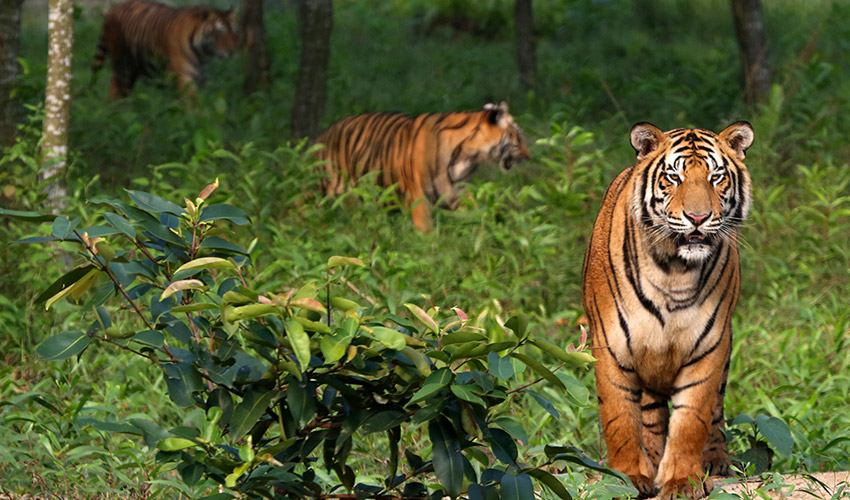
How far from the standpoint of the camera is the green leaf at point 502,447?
6.72 ft

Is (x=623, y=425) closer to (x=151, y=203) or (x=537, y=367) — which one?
(x=537, y=367)

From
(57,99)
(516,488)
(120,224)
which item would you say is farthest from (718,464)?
(57,99)

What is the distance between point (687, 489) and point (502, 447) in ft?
3.49

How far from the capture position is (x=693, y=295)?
9.69 feet

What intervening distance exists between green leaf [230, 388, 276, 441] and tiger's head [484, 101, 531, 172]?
447 centimetres

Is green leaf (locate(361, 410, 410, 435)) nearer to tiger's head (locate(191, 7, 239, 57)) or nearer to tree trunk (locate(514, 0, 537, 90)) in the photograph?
tree trunk (locate(514, 0, 537, 90))

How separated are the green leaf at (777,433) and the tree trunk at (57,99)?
3603mm

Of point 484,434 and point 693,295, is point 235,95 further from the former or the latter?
point 484,434

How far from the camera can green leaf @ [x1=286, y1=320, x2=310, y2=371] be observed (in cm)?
176

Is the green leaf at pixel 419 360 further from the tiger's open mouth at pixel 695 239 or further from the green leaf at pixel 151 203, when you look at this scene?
the tiger's open mouth at pixel 695 239

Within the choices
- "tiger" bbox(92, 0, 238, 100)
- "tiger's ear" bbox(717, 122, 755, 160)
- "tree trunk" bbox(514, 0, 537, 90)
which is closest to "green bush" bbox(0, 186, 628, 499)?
"tiger's ear" bbox(717, 122, 755, 160)

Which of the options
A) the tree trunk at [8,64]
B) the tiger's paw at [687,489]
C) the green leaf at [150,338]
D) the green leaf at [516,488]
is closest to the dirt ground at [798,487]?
the tiger's paw at [687,489]

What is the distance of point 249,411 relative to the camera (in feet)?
6.47

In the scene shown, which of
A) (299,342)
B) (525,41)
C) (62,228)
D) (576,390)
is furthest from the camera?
(525,41)
